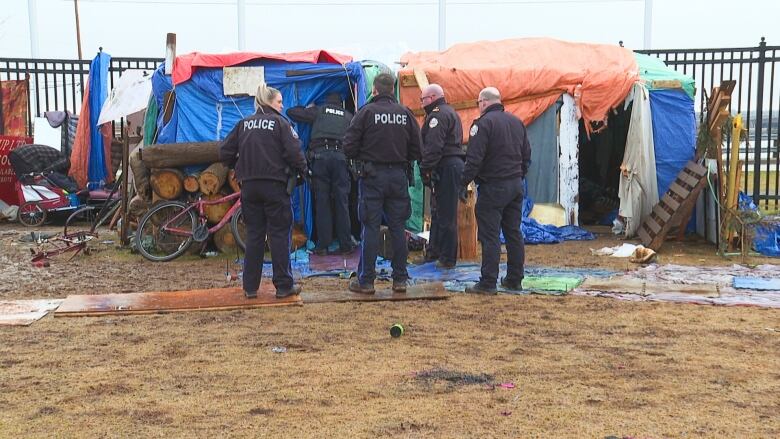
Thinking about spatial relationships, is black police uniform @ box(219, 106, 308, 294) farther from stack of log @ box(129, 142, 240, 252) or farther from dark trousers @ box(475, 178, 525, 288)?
stack of log @ box(129, 142, 240, 252)

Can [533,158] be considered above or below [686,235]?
above

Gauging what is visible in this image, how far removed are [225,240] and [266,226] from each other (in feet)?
9.95

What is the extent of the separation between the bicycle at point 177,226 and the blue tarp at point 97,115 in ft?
14.6

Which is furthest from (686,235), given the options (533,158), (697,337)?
(697,337)

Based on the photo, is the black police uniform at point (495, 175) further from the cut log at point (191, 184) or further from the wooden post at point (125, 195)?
the wooden post at point (125, 195)

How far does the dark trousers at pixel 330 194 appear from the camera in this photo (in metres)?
9.91

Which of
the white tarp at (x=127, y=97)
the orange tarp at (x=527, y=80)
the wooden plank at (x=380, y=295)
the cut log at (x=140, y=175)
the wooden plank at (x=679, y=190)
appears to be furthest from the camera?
the white tarp at (x=127, y=97)

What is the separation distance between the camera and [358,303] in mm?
7277

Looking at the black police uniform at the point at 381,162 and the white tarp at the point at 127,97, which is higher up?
the white tarp at the point at 127,97

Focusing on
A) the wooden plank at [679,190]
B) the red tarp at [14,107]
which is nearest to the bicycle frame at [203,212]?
the wooden plank at [679,190]

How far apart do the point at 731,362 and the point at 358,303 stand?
3104 millimetres

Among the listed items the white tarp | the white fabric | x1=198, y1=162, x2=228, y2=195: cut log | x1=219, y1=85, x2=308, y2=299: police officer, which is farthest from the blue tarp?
the white fabric

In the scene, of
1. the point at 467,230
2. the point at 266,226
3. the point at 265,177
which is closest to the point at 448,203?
the point at 467,230

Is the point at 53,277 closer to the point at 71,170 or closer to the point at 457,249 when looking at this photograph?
the point at 457,249
